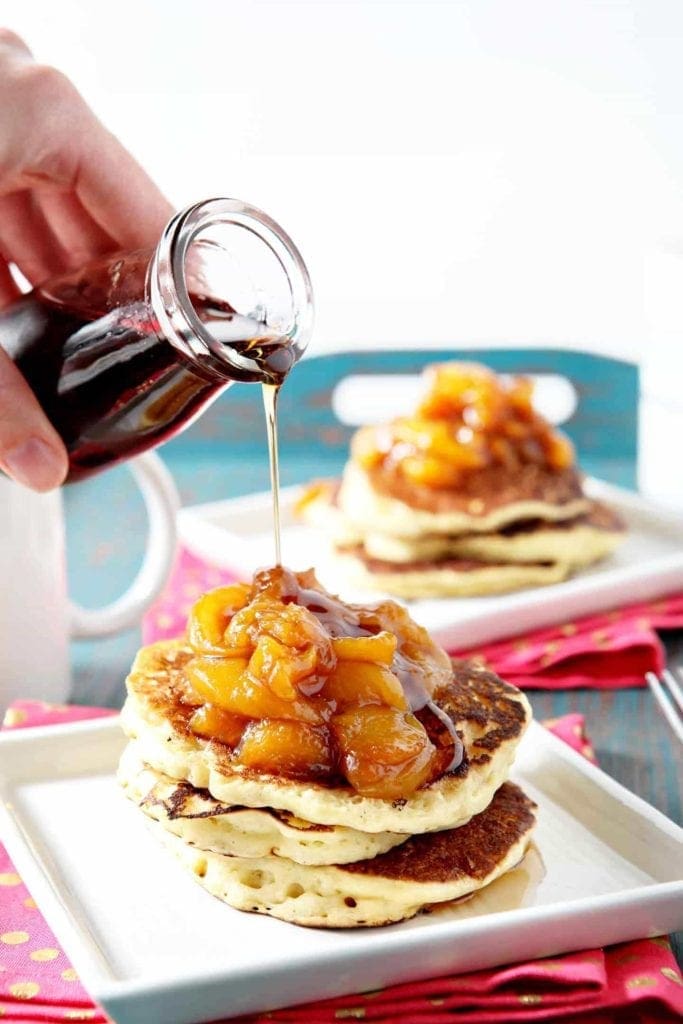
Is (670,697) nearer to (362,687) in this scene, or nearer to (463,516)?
(463,516)

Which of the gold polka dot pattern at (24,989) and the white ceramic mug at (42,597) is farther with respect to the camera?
the white ceramic mug at (42,597)

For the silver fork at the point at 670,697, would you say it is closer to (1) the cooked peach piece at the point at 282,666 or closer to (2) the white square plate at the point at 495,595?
(2) the white square plate at the point at 495,595

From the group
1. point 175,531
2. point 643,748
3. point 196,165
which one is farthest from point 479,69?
point 643,748

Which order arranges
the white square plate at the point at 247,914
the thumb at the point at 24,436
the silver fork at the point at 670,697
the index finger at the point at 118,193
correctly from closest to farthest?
the white square plate at the point at 247,914
the thumb at the point at 24,436
the silver fork at the point at 670,697
the index finger at the point at 118,193

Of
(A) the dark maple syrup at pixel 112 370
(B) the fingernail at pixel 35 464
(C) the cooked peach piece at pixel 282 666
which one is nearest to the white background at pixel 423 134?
(A) the dark maple syrup at pixel 112 370

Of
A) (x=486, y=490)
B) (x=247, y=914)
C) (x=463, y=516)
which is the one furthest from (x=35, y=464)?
(x=486, y=490)
